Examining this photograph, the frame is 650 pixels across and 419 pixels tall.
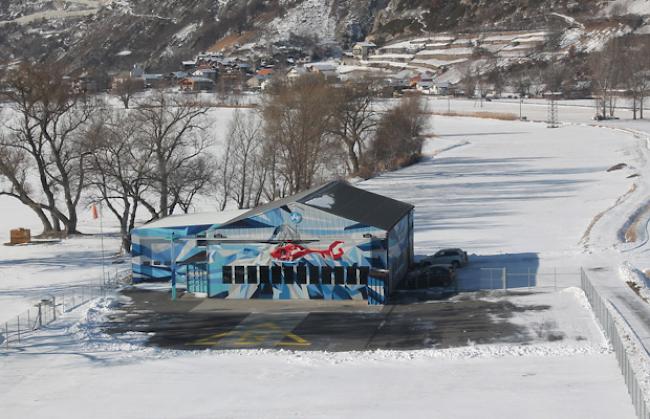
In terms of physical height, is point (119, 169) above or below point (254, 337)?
above

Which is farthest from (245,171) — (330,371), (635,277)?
(330,371)

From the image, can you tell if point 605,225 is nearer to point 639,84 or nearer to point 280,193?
point 280,193

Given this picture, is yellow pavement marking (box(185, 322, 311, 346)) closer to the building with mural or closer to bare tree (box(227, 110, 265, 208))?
the building with mural

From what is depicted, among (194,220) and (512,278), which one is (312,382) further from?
(194,220)

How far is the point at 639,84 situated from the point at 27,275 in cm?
8616

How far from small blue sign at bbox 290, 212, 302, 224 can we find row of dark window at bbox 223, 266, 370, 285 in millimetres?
1412

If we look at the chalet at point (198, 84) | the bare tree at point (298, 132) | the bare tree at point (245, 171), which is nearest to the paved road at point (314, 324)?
the bare tree at point (245, 171)

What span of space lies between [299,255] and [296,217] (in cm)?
116

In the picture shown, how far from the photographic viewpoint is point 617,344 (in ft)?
79.6

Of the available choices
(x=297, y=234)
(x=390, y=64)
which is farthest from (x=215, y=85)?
(x=297, y=234)

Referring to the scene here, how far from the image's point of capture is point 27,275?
123ft

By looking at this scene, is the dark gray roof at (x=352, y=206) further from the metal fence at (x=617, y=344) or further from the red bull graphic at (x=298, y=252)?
the metal fence at (x=617, y=344)

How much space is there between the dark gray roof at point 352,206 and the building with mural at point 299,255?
70mm

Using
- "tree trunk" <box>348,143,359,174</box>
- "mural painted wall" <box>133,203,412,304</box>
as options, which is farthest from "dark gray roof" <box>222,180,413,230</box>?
"tree trunk" <box>348,143,359,174</box>
